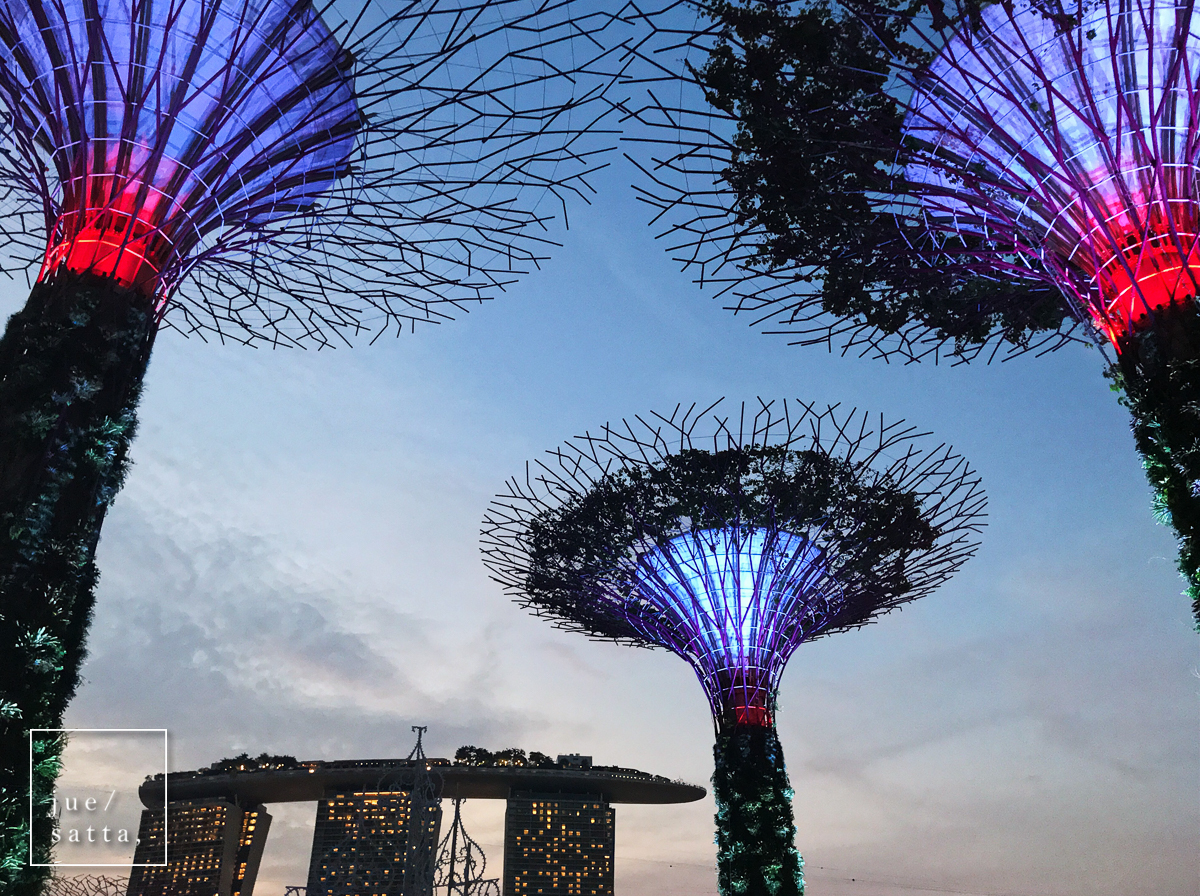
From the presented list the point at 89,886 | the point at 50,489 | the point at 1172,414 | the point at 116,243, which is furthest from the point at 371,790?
the point at 1172,414

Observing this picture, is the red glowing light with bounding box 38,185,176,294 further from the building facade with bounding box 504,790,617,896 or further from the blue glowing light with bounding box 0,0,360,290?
the building facade with bounding box 504,790,617,896

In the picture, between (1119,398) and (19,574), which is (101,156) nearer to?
(19,574)

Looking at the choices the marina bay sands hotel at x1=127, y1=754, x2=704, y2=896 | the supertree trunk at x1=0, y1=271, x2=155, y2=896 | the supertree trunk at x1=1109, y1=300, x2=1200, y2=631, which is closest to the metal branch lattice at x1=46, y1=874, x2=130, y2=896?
the supertree trunk at x1=0, y1=271, x2=155, y2=896

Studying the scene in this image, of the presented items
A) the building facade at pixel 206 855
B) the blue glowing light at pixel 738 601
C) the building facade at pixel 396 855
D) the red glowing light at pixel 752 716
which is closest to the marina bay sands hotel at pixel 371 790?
the building facade at pixel 206 855

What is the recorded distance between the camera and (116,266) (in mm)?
9047

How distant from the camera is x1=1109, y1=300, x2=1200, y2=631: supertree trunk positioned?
790cm

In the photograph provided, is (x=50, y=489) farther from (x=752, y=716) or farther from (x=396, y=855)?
(x=752, y=716)

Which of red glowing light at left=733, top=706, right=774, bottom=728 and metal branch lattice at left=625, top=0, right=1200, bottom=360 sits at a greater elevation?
metal branch lattice at left=625, top=0, right=1200, bottom=360

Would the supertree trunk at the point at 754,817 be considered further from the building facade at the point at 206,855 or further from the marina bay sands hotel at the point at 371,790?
the building facade at the point at 206,855

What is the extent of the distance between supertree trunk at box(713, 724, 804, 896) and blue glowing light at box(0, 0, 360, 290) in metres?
14.5

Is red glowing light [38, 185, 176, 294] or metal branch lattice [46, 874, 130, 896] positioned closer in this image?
red glowing light [38, 185, 176, 294]

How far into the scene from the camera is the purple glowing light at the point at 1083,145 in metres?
9.22

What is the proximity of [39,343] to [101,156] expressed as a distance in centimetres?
235

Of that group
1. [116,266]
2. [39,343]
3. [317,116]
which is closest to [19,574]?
[39,343]
